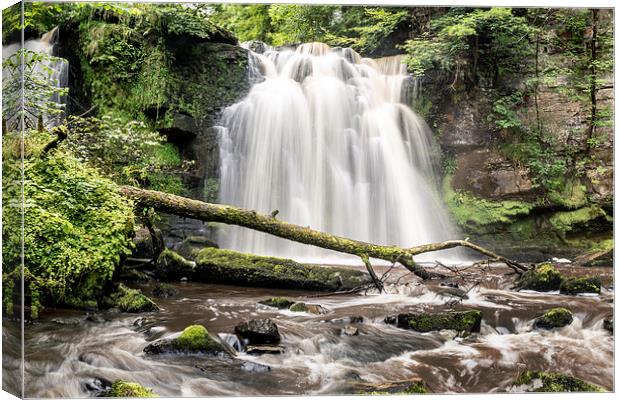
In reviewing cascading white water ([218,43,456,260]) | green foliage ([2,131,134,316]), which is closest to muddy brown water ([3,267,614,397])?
green foliage ([2,131,134,316])

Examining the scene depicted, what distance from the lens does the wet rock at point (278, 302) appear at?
14.5 feet

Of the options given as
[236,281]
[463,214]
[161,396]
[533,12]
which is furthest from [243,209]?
[533,12]

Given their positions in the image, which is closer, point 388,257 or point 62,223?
point 62,223

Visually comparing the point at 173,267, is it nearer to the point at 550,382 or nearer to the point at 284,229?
the point at 284,229

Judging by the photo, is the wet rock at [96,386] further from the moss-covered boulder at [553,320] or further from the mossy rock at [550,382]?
the moss-covered boulder at [553,320]

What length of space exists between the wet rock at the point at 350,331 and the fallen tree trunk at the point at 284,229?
0.62 metres

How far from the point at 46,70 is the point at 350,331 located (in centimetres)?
301

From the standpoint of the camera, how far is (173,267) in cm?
→ 491

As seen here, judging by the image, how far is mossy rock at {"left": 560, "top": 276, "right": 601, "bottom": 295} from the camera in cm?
468

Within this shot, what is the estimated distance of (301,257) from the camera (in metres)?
4.77

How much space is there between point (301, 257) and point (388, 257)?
0.74m

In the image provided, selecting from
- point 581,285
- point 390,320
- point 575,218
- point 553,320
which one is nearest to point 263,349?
point 390,320

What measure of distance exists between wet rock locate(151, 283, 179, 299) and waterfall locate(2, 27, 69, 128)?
60.3 inches

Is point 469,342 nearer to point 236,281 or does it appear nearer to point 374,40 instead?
point 236,281
